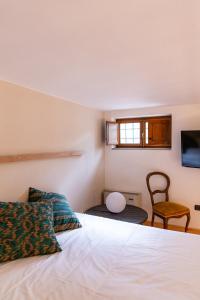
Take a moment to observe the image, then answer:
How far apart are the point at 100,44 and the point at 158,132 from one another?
2563 millimetres

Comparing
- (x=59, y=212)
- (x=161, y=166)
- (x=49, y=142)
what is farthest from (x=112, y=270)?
(x=161, y=166)

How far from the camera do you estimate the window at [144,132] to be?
359cm

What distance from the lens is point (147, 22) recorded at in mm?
1105

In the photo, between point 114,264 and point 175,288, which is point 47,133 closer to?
point 114,264

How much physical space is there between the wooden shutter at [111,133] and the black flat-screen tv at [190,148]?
114 centimetres

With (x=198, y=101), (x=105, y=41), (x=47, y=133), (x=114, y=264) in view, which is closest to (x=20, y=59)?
(x=105, y=41)

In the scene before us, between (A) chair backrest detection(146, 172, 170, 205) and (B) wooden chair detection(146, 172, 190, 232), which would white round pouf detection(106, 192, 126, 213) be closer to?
(B) wooden chair detection(146, 172, 190, 232)

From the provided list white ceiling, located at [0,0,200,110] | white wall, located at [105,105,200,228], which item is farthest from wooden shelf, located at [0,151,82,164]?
white wall, located at [105,105,200,228]

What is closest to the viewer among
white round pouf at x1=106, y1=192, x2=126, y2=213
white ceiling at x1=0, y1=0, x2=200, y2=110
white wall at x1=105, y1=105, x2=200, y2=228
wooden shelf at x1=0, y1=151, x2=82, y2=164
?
white ceiling at x1=0, y1=0, x2=200, y2=110

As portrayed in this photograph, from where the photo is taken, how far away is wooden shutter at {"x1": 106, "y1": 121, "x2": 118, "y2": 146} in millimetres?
3670

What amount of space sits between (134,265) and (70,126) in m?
2.01

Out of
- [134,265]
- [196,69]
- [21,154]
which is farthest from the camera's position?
[21,154]

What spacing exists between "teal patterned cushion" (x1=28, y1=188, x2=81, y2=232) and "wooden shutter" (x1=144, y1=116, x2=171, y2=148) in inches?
81.0

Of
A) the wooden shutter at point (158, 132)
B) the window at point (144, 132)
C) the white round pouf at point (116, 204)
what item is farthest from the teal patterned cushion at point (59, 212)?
the wooden shutter at point (158, 132)
